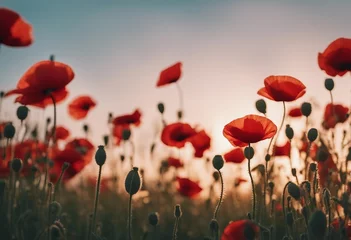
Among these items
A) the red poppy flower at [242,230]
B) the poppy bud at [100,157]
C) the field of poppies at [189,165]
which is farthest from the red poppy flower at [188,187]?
the red poppy flower at [242,230]

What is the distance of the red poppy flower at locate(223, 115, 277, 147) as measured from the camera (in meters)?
2.33

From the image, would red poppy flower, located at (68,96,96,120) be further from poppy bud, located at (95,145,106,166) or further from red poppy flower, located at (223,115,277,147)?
red poppy flower, located at (223,115,277,147)

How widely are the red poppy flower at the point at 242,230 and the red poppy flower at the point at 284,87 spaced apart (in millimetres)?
999

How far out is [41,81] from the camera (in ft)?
8.89

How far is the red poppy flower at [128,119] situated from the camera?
4.05 m

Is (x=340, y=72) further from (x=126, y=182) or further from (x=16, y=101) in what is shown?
(x=16, y=101)

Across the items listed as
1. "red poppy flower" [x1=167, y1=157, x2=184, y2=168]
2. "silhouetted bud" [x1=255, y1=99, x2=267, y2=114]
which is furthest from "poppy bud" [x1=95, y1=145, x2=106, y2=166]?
"red poppy flower" [x1=167, y1=157, x2=184, y2=168]

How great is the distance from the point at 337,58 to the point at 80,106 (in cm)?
235

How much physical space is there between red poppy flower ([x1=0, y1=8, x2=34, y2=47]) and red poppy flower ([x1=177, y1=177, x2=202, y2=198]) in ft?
5.37

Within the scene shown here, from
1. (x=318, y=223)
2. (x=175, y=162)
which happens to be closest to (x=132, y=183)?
(x=318, y=223)

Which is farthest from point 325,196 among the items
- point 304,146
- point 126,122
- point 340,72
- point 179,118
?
point 179,118

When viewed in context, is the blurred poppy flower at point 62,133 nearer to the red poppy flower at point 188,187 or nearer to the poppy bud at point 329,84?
the red poppy flower at point 188,187

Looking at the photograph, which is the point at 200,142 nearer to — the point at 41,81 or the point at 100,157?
the point at 41,81

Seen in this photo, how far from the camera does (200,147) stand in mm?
3902
